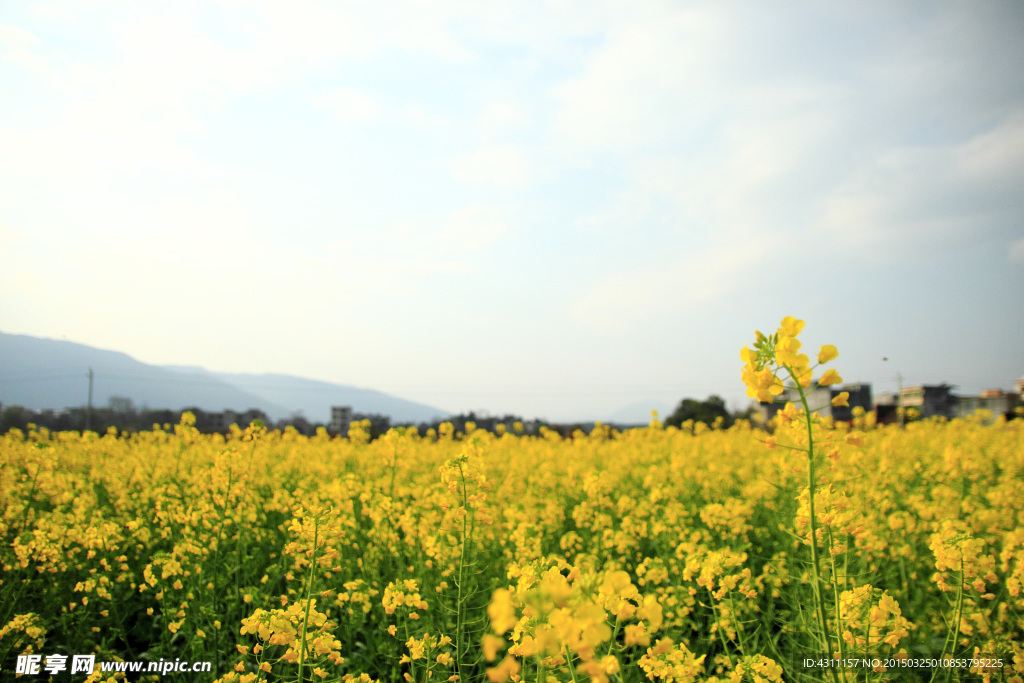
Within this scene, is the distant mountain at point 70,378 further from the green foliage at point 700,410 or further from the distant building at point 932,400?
the distant building at point 932,400

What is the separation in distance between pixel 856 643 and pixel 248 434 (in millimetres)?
3616

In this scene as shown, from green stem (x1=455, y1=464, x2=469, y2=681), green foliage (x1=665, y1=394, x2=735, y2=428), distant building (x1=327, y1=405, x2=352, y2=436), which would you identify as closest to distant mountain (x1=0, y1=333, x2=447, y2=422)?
distant building (x1=327, y1=405, x2=352, y2=436)

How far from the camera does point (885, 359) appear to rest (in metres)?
7.98

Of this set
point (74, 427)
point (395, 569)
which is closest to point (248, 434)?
point (395, 569)

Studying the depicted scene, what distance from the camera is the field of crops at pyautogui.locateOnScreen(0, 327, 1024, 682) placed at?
185 centimetres

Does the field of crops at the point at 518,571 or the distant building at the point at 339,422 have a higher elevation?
the field of crops at the point at 518,571

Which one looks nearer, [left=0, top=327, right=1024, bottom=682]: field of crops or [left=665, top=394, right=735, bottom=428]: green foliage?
[left=0, top=327, right=1024, bottom=682]: field of crops

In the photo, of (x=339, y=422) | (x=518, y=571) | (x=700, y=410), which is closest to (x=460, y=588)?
(x=518, y=571)

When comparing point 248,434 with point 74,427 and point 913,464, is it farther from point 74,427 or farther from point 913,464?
point 74,427

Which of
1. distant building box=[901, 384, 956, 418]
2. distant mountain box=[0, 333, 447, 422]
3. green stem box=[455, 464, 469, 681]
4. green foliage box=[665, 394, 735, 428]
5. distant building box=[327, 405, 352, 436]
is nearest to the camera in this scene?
green stem box=[455, 464, 469, 681]

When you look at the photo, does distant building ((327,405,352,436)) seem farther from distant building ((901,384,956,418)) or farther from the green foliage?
distant building ((901,384,956,418))

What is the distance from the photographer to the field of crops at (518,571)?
72.8 inches

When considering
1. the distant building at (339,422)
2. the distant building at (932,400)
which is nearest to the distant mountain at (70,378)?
the distant building at (339,422)

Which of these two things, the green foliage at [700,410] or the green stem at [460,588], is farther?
the green foliage at [700,410]
